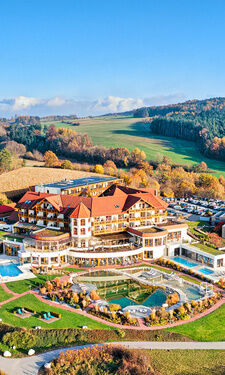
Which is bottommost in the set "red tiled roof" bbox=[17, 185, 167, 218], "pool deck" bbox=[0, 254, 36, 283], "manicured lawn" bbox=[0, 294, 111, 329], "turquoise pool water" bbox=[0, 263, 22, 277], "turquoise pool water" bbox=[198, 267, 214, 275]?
"turquoise pool water" bbox=[198, 267, 214, 275]

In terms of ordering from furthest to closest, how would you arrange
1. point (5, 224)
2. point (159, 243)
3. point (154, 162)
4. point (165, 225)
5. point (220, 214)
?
point (154, 162)
point (220, 214)
point (5, 224)
point (165, 225)
point (159, 243)

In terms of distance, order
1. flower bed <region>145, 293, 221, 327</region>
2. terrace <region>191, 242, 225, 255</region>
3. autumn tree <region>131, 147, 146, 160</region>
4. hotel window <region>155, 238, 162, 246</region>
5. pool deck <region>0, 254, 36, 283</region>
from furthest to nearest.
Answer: autumn tree <region>131, 147, 146, 160</region>, hotel window <region>155, 238, 162, 246</region>, terrace <region>191, 242, 225, 255</region>, pool deck <region>0, 254, 36, 283</region>, flower bed <region>145, 293, 221, 327</region>

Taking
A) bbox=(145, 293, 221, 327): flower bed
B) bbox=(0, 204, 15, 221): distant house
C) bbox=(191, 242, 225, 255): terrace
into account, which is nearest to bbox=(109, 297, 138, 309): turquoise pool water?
bbox=(145, 293, 221, 327): flower bed

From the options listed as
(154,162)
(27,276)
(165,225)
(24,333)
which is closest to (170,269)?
(165,225)

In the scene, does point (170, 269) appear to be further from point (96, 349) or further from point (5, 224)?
point (5, 224)

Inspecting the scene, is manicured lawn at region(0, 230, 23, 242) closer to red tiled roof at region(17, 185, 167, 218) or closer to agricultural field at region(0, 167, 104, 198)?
red tiled roof at region(17, 185, 167, 218)

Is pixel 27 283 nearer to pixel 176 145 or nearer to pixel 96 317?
pixel 96 317

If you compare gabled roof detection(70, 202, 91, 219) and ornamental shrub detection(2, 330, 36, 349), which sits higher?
gabled roof detection(70, 202, 91, 219)
